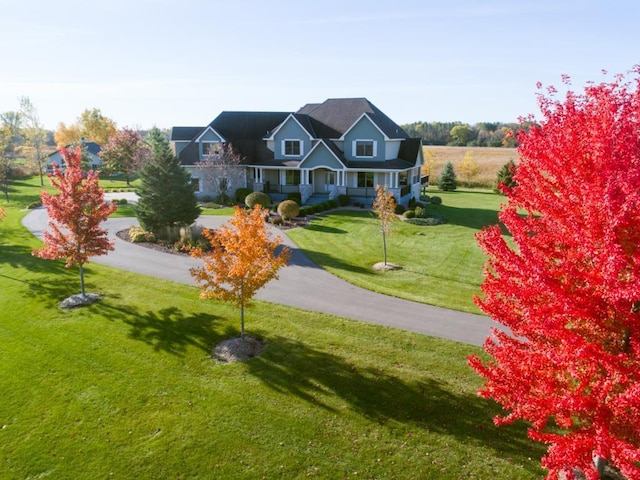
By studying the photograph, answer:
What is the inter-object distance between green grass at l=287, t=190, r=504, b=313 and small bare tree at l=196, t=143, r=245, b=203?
11.4 meters

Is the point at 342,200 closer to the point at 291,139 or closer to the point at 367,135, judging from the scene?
the point at 367,135

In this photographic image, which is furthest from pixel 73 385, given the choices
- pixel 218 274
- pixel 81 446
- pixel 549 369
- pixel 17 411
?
pixel 549 369

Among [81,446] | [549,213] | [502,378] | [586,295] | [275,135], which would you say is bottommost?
[81,446]

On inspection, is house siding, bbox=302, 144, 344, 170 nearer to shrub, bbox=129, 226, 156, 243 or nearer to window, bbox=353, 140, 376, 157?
window, bbox=353, 140, 376, 157

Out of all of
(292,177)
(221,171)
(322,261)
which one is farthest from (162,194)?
(292,177)

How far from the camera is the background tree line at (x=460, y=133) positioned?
130 m

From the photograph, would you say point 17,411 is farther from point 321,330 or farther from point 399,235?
point 399,235

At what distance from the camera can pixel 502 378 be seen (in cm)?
853

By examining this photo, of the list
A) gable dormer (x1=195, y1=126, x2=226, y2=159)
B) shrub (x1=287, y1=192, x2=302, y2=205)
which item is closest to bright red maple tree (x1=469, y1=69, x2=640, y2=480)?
shrub (x1=287, y1=192, x2=302, y2=205)

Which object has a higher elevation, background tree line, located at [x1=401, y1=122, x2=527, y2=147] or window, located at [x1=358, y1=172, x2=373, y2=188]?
background tree line, located at [x1=401, y1=122, x2=527, y2=147]

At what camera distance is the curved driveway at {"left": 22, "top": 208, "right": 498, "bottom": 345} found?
58.2 feet

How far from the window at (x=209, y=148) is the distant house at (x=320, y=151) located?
0.05 m

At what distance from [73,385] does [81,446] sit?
299 cm

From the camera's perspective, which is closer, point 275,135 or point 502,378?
point 502,378
